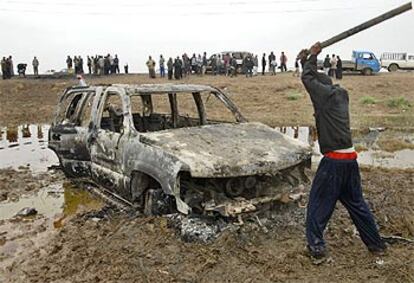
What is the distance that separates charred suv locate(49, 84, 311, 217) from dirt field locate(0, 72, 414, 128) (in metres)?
8.99

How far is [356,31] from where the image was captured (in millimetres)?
4570

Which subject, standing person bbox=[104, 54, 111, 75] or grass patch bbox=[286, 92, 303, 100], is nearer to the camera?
grass patch bbox=[286, 92, 303, 100]

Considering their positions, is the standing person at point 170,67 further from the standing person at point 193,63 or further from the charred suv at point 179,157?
the charred suv at point 179,157

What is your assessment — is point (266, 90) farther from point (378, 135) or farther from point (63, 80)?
point (63, 80)

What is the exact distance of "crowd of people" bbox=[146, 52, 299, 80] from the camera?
92.6ft

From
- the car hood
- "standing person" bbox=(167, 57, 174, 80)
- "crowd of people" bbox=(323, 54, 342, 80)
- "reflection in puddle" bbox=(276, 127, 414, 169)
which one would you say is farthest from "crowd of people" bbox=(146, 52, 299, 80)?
the car hood

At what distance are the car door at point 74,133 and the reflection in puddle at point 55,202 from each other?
0.36m

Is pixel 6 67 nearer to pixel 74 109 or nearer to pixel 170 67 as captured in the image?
pixel 170 67

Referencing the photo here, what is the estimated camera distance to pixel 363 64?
29.0 meters

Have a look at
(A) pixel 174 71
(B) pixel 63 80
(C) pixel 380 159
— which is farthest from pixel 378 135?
(B) pixel 63 80

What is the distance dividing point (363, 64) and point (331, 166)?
2638 cm

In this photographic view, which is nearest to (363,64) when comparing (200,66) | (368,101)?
(368,101)

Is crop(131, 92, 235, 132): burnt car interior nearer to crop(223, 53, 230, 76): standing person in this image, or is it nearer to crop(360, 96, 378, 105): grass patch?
crop(360, 96, 378, 105): grass patch

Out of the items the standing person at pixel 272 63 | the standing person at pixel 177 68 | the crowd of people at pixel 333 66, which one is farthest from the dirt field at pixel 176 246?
the standing person at pixel 272 63
